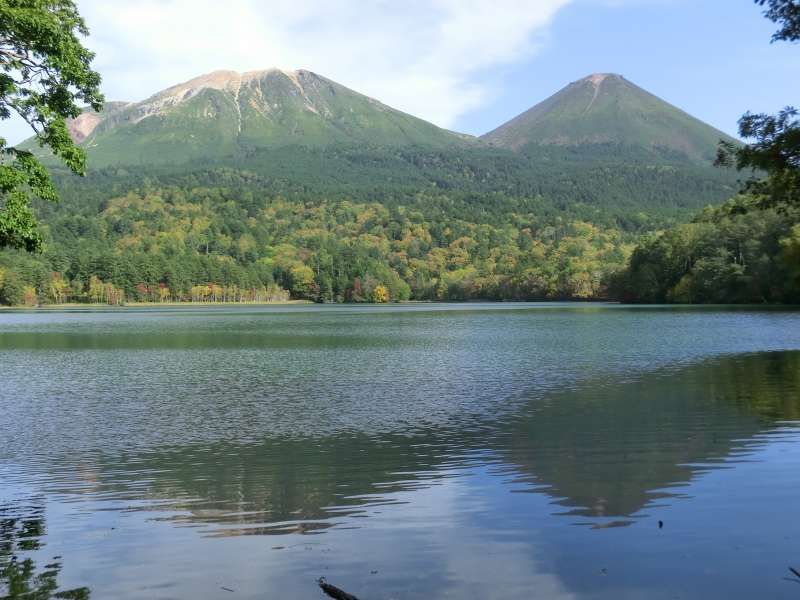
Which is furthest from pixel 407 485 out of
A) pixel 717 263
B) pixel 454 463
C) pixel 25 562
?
pixel 717 263

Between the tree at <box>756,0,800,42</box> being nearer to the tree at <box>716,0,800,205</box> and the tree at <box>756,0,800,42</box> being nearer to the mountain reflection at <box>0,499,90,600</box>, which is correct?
the tree at <box>716,0,800,205</box>

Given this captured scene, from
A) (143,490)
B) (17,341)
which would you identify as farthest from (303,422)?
(17,341)

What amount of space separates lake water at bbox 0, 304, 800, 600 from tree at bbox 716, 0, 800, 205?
5256 mm

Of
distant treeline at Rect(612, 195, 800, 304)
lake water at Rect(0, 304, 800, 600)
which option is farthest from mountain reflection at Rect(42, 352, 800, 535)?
distant treeline at Rect(612, 195, 800, 304)

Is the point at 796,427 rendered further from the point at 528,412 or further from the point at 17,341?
the point at 17,341

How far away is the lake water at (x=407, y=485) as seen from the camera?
9719mm

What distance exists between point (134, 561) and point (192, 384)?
2362cm

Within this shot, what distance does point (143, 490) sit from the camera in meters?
14.8

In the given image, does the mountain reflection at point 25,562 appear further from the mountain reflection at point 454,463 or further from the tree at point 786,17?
the tree at point 786,17

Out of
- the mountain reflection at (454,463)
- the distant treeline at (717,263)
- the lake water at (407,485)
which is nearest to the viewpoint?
the lake water at (407,485)

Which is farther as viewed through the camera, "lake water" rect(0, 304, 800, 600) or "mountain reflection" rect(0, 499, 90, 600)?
"lake water" rect(0, 304, 800, 600)

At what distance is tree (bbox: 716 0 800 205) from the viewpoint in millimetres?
14109

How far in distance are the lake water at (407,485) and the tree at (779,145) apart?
5256 millimetres

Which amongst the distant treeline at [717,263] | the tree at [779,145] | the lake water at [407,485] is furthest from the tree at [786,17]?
the distant treeline at [717,263]
